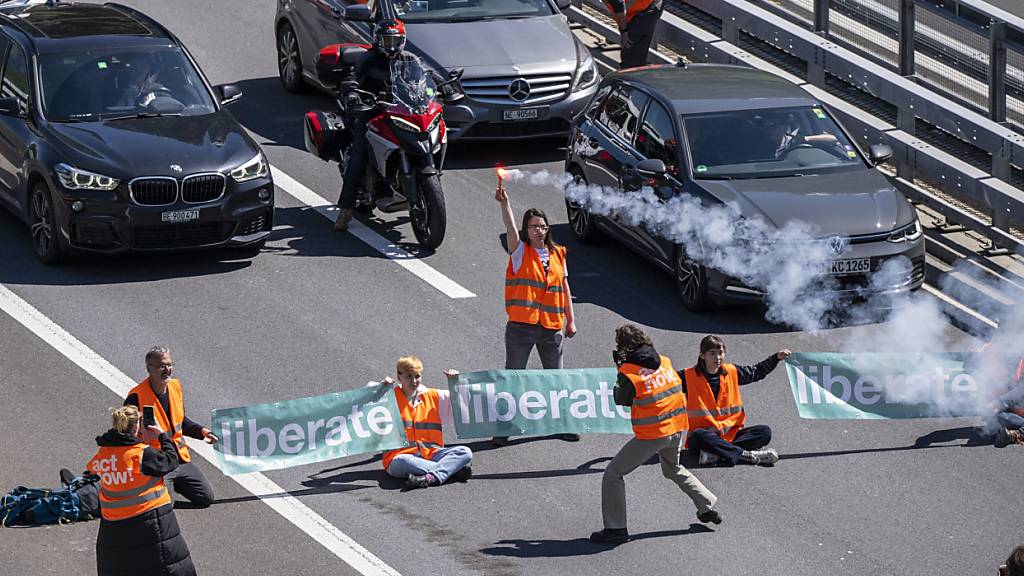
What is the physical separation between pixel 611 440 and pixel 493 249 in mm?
4475

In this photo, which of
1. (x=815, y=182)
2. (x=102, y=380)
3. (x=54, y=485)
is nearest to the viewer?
(x=54, y=485)

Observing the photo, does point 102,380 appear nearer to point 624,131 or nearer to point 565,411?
point 565,411

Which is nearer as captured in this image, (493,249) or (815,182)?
(815,182)

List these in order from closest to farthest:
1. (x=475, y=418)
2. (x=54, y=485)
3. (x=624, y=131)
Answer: (x=54, y=485) < (x=475, y=418) < (x=624, y=131)

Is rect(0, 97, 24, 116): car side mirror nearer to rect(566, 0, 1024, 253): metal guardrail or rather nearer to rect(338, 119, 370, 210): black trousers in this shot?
rect(338, 119, 370, 210): black trousers

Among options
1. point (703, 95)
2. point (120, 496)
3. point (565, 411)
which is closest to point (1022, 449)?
point (565, 411)

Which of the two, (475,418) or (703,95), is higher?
(703,95)

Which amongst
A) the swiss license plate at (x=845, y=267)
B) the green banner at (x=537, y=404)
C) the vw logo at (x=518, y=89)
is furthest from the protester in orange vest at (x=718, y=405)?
the vw logo at (x=518, y=89)

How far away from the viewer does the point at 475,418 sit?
13648 mm

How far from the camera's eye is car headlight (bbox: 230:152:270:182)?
1722cm

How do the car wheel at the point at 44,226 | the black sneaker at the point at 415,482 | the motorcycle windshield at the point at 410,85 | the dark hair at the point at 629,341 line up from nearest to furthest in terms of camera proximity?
the dark hair at the point at 629,341 → the black sneaker at the point at 415,482 → the car wheel at the point at 44,226 → the motorcycle windshield at the point at 410,85

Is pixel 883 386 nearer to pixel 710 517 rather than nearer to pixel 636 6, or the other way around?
pixel 710 517

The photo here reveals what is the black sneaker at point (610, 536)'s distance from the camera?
12141mm

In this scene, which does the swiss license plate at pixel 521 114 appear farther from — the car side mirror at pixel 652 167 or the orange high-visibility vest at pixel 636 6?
the car side mirror at pixel 652 167
